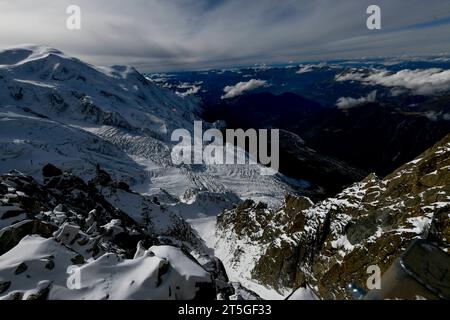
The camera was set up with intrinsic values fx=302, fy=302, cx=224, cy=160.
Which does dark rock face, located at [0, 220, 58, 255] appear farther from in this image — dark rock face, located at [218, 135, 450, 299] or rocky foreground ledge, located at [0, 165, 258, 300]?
dark rock face, located at [218, 135, 450, 299]

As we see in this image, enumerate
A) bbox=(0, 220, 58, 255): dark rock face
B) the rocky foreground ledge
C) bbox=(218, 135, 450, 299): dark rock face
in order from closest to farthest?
the rocky foreground ledge < bbox=(0, 220, 58, 255): dark rock face < bbox=(218, 135, 450, 299): dark rock face

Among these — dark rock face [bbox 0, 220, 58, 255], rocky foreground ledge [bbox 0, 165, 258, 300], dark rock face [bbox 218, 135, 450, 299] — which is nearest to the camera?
rocky foreground ledge [bbox 0, 165, 258, 300]

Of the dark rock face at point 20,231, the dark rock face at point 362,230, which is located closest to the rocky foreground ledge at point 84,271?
the dark rock face at point 20,231

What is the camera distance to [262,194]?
199125mm

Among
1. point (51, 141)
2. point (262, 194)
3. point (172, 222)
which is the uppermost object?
point (51, 141)

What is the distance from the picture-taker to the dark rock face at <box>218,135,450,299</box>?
27.1 meters

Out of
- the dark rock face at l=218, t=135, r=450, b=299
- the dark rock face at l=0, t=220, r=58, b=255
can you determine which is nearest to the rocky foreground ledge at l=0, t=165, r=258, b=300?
the dark rock face at l=0, t=220, r=58, b=255

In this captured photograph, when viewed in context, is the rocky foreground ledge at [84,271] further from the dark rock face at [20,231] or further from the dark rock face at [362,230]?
the dark rock face at [362,230]

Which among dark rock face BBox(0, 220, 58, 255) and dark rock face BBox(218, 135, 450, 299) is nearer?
dark rock face BBox(0, 220, 58, 255)

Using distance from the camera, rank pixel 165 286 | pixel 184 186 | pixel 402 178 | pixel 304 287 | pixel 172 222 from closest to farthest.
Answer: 1. pixel 304 287
2. pixel 165 286
3. pixel 402 178
4. pixel 172 222
5. pixel 184 186

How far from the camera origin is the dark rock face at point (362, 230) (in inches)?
1067
